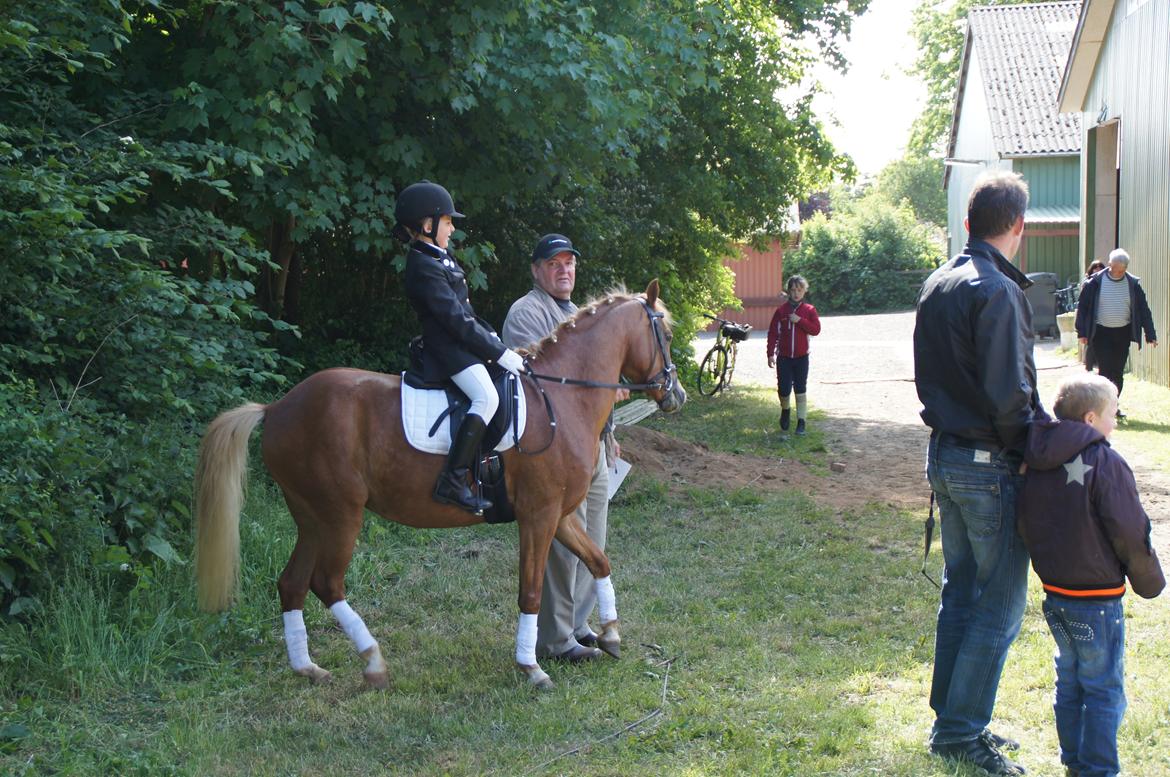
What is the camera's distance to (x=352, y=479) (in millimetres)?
5547

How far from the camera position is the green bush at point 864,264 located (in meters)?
46.4

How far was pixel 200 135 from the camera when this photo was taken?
7.78 metres

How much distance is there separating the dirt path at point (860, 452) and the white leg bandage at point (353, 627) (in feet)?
18.3

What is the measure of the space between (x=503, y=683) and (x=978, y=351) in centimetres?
300

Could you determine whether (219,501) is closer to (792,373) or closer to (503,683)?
(503,683)

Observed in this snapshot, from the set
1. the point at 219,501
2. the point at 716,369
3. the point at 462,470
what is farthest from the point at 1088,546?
the point at 716,369

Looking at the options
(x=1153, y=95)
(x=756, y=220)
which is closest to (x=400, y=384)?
(x=756, y=220)

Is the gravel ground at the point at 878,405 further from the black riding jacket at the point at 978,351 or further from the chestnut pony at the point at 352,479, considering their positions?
the chestnut pony at the point at 352,479

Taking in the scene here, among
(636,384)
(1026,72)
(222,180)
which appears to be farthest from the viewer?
(1026,72)

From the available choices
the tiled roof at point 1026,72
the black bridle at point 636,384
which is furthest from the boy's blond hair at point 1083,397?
the tiled roof at point 1026,72

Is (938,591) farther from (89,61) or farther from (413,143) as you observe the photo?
(89,61)

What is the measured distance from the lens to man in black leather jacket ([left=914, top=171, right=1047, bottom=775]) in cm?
402

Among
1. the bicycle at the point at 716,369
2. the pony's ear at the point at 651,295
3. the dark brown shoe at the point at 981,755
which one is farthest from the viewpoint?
the bicycle at the point at 716,369

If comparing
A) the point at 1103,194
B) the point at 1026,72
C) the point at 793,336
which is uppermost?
the point at 1026,72
